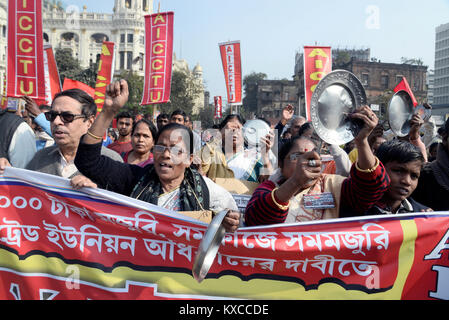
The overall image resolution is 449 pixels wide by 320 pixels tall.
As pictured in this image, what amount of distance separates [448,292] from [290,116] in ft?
15.2

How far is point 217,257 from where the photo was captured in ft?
8.81

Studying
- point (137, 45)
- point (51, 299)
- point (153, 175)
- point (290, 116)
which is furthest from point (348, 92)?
point (137, 45)

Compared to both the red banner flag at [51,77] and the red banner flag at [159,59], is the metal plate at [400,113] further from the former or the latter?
the red banner flag at [51,77]

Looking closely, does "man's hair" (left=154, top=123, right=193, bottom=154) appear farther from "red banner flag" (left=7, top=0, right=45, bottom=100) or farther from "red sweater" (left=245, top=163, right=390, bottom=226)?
"red banner flag" (left=7, top=0, right=45, bottom=100)

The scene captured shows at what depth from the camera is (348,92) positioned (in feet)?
9.66

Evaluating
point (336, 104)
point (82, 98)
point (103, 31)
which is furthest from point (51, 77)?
point (103, 31)

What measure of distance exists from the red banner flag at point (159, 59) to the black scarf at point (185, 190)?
6.30 meters

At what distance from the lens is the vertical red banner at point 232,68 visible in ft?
42.3

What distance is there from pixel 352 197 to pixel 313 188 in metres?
0.25

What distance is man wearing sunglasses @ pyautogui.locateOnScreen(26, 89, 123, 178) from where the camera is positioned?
125 inches

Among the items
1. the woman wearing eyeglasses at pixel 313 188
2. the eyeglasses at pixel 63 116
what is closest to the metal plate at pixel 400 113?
the woman wearing eyeglasses at pixel 313 188

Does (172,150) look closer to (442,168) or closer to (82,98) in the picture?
(82,98)

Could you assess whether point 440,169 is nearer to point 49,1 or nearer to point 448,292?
point 448,292

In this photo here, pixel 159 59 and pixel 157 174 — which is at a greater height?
pixel 159 59
